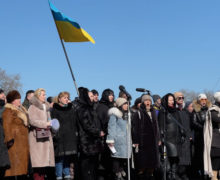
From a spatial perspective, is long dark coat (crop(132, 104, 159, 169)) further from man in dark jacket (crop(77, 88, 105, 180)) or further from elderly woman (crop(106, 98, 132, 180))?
man in dark jacket (crop(77, 88, 105, 180))

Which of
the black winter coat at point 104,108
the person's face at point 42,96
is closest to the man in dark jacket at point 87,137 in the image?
the black winter coat at point 104,108

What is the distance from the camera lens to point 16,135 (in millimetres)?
9266

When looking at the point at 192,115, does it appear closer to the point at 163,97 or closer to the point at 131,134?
the point at 163,97

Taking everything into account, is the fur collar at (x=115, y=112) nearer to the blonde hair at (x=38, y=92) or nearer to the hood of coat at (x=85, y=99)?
the hood of coat at (x=85, y=99)

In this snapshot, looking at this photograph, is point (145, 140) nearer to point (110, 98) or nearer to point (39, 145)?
point (110, 98)

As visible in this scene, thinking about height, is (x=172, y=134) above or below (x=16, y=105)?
below

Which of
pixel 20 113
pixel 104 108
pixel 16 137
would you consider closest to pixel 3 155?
pixel 16 137

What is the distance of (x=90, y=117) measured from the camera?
33.7 ft

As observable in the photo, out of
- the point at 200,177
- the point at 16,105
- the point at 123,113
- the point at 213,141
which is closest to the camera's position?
the point at 16,105

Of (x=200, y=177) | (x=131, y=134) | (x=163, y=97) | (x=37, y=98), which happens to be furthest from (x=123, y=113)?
(x=200, y=177)

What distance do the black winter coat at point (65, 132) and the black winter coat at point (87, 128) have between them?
0.54ft

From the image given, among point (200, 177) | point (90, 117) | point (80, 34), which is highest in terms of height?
point (80, 34)

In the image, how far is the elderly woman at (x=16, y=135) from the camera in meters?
9.10

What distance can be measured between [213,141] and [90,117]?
2.93 metres
